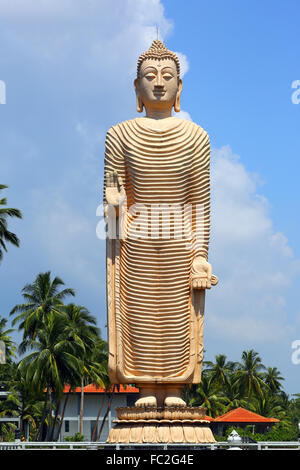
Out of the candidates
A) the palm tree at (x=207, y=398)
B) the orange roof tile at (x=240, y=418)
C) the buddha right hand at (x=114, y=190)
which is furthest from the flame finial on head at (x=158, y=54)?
the palm tree at (x=207, y=398)

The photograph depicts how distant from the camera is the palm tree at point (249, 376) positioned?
52.8 meters

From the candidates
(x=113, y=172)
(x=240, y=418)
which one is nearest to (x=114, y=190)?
(x=113, y=172)

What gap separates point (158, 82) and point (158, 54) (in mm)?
664

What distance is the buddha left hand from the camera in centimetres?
1609

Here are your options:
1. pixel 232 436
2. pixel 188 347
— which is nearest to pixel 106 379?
pixel 188 347

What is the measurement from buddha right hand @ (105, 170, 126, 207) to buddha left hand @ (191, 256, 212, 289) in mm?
2085

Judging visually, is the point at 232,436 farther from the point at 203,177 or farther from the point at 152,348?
the point at 203,177

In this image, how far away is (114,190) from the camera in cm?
1644

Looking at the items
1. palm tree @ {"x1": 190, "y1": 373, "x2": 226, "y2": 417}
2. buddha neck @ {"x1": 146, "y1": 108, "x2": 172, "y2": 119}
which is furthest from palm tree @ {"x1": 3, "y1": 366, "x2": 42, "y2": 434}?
buddha neck @ {"x1": 146, "y1": 108, "x2": 172, "y2": 119}

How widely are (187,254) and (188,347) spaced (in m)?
1.98

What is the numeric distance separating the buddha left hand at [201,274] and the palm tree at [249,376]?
37872 millimetres

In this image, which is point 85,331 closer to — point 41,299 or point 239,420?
point 41,299

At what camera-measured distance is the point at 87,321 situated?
37656mm

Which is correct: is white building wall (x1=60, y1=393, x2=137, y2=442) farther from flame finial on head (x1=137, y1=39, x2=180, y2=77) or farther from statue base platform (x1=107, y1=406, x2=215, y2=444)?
flame finial on head (x1=137, y1=39, x2=180, y2=77)
